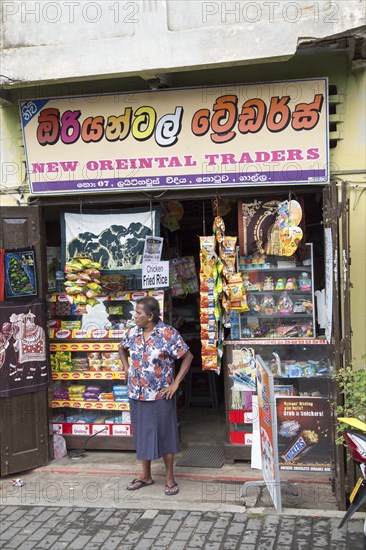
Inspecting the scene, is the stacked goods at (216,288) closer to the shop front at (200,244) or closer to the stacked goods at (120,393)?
the shop front at (200,244)

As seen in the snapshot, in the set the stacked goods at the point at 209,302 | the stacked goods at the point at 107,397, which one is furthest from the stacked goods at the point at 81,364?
the stacked goods at the point at 209,302

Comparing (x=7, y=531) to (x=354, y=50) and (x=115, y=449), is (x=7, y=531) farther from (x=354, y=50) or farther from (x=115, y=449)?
(x=354, y=50)

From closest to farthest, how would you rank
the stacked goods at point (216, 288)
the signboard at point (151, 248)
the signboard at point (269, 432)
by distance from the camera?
the signboard at point (269, 432), the stacked goods at point (216, 288), the signboard at point (151, 248)

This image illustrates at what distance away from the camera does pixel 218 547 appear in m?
4.45

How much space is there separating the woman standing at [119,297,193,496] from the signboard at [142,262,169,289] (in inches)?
39.0

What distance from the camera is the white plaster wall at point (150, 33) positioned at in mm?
5262

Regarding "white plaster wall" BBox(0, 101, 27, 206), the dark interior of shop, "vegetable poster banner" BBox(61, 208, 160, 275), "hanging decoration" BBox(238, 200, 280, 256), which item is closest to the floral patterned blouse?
"vegetable poster banner" BBox(61, 208, 160, 275)

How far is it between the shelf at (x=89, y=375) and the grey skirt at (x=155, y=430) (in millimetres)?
1218

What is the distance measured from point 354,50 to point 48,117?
3.13m

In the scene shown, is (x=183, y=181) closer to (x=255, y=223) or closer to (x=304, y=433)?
(x=255, y=223)

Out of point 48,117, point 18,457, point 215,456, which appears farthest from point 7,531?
point 48,117

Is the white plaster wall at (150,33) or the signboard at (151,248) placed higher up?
the white plaster wall at (150,33)

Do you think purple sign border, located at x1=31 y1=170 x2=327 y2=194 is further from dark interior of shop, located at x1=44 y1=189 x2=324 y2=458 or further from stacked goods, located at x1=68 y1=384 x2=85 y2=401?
stacked goods, located at x1=68 y1=384 x2=85 y2=401

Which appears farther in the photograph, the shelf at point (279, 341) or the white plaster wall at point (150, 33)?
the shelf at point (279, 341)
